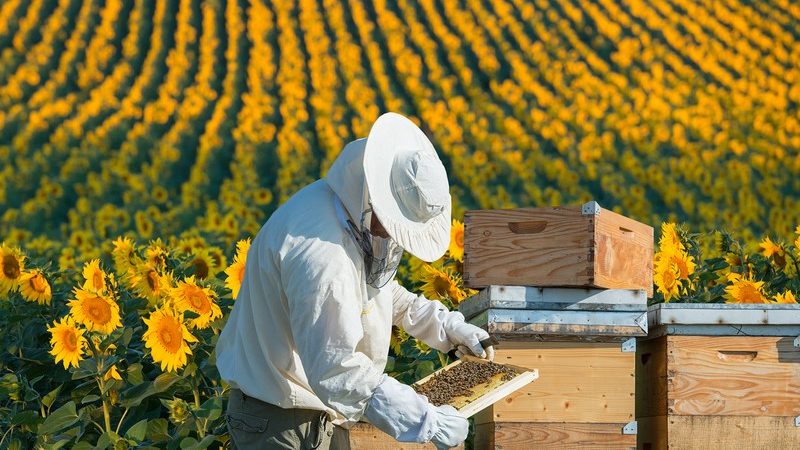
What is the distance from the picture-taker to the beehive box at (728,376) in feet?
14.3

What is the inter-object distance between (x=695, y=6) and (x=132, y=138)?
30.4 feet

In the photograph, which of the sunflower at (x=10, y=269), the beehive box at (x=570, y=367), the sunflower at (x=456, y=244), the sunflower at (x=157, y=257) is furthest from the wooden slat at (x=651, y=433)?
the sunflower at (x=10, y=269)

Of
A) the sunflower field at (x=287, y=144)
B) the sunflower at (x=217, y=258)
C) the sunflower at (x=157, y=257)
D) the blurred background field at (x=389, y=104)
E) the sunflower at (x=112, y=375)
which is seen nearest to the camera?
the sunflower at (x=112, y=375)

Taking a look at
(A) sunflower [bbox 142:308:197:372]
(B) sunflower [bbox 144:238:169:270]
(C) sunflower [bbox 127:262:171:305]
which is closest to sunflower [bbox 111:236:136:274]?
(B) sunflower [bbox 144:238:169:270]

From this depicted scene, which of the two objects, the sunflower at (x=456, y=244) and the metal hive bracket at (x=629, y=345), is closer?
the metal hive bracket at (x=629, y=345)

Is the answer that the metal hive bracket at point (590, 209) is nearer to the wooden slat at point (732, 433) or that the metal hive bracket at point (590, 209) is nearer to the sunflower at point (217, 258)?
the wooden slat at point (732, 433)

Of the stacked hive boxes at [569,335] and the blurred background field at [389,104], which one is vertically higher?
the blurred background field at [389,104]

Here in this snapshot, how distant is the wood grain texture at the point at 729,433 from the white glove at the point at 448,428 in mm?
1355

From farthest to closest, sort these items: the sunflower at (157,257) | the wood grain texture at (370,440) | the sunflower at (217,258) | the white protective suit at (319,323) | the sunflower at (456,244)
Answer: the sunflower at (217,258)
the sunflower at (456,244)
the sunflower at (157,257)
the wood grain texture at (370,440)
the white protective suit at (319,323)

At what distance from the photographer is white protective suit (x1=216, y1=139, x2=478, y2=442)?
123 inches

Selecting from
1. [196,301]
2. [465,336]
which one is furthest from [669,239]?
[196,301]

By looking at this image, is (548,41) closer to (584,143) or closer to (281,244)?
(584,143)

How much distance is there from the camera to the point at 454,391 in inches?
148

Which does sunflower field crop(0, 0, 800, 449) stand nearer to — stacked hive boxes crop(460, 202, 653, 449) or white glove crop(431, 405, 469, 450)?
stacked hive boxes crop(460, 202, 653, 449)
